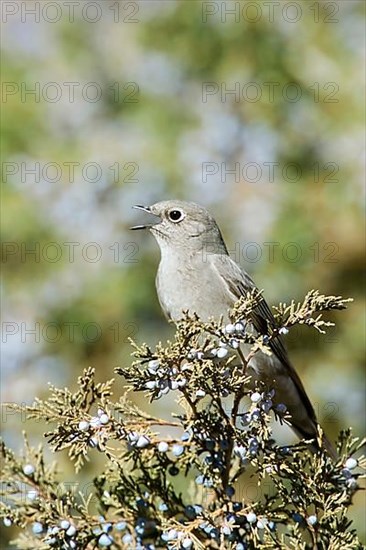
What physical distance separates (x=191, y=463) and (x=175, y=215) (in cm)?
148

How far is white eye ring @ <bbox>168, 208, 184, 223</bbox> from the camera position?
3.58m

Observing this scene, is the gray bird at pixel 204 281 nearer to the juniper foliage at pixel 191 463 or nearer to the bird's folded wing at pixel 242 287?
the bird's folded wing at pixel 242 287

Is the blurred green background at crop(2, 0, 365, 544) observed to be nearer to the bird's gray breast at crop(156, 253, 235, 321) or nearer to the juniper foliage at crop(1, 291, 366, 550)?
the bird's gray breast at crop(156, 253, 235, 321)

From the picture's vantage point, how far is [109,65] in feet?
16.6

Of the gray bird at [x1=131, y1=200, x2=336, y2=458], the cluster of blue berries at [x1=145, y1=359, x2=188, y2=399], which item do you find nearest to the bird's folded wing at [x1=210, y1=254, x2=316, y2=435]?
the gray bird at [x1=131, y1=200, x2=336, y2=458]

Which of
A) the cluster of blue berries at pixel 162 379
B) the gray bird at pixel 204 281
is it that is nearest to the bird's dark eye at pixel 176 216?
the gray bird at pixel 204 281

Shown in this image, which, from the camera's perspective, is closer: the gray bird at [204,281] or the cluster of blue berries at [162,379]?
the cluster of blue berries at [162,379]

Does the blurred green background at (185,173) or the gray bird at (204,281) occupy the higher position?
the blurred green background at (185,173)

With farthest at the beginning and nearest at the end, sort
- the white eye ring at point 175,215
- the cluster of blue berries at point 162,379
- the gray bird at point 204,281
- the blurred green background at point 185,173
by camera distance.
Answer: the blurred green background at point 185,173 → the white eye ring at point 175,215 → the gray bird at point 204,281 → the cluster of blue berries at point 162,379

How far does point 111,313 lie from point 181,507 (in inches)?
87.9

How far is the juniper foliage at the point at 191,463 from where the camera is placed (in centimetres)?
205

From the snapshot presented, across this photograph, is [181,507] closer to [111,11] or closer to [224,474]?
[224,474]

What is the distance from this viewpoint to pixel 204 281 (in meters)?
3.42

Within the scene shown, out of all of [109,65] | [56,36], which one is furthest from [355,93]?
[56,36]
